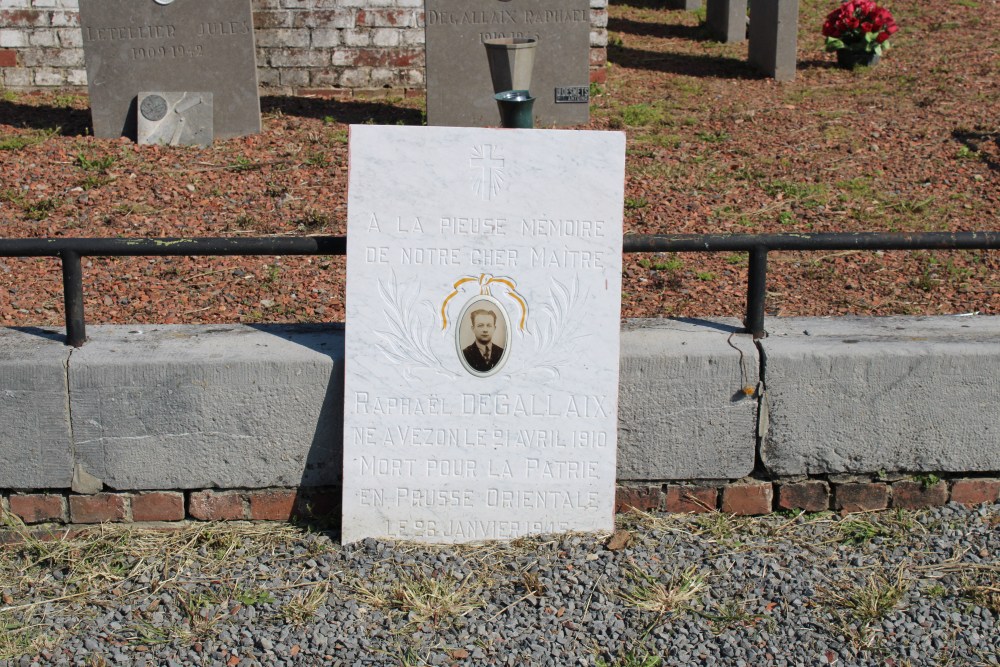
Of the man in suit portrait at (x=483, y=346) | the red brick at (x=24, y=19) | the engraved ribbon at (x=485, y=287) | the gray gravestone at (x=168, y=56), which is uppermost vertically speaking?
the red brick at (x=24, y=19)

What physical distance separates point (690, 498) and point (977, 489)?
41.3 inches

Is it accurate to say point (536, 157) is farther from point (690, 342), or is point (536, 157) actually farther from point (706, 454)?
point (706, 454)

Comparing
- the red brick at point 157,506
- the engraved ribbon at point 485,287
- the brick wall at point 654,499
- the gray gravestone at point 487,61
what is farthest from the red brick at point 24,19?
the engraved ribbon at point 485,287

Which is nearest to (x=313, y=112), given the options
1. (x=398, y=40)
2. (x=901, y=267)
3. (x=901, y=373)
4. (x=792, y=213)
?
(x=398, y=40)

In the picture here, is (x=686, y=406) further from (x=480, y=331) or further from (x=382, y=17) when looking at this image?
(x=382, y=17)

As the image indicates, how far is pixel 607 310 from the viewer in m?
3.78

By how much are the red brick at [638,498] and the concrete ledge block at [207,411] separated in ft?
3.32

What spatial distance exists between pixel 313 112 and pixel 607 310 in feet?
20.4

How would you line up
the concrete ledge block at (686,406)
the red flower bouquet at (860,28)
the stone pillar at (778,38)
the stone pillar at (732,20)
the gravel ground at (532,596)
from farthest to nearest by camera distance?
the stone pillar at (732,20) < the red flower bouquet at (860,28) < the stone pillar at (778,38) < the concrete ledge block at (686,406) < the gravel ground at (532,596)

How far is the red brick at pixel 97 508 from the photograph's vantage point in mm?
3879

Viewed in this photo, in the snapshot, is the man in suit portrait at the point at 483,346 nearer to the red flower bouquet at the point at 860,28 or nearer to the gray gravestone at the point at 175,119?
the gray gravestone at the point at 175,119

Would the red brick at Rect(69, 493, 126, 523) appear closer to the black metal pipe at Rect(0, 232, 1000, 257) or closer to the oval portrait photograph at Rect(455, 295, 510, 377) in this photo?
the black metal pipe at Rect(0, 232, 1000, 257)

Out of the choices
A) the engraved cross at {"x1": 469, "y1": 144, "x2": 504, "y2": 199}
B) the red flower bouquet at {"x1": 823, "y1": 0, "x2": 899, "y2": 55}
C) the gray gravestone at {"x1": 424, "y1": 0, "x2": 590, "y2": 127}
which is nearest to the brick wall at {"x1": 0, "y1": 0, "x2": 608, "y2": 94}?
the gray gravestone at {"x1": 424, "y1": 0, "x2": 590, "y2": 127}

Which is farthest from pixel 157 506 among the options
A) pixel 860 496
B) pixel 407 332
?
pixel 860 496
